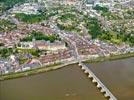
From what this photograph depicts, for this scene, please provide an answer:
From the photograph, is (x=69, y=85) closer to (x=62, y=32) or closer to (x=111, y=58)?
(x=111, y=58)

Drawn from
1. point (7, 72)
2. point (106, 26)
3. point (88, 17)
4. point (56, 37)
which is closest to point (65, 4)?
point (88, 17)

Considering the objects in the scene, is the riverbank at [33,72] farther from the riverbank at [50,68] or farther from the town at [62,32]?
the town at [62,32]

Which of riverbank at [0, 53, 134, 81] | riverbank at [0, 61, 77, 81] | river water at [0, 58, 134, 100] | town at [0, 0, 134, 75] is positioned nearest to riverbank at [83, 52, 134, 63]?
riverbank at [0, 53, 134, 81]

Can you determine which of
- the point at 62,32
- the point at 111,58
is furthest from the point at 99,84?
the point at 62,32

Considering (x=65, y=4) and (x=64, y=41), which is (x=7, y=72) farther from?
(x=65, y=4)

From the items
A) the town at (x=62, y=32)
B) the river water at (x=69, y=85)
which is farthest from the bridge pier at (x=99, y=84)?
the town at (x=62, y=32)

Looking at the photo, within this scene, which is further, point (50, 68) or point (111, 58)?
point (111, 58)
